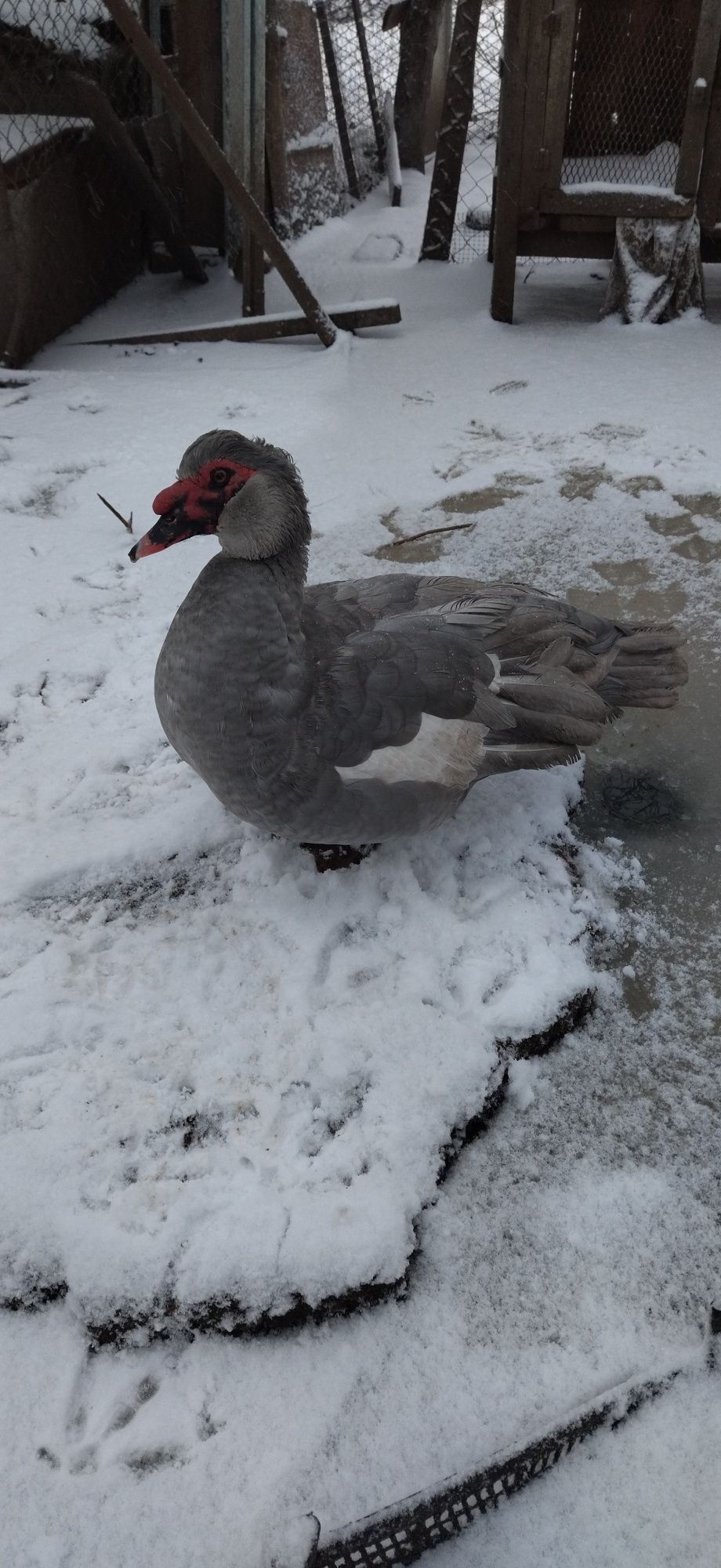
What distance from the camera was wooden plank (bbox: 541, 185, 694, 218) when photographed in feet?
16.7

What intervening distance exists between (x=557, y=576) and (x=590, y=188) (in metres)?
2.98

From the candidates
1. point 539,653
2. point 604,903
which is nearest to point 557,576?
point 539,653

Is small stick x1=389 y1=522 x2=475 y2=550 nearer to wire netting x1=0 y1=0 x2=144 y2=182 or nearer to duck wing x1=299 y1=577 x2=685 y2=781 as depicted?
duck wing x1=299 y1=577 x2=685 y2=781

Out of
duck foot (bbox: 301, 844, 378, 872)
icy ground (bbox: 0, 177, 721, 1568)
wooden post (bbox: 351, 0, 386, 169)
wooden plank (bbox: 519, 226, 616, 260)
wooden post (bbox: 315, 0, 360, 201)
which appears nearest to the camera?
icy ground (bbox: 0, 177, 721, 1568)

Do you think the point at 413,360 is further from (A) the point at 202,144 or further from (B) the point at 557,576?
(B) the point at 557,576

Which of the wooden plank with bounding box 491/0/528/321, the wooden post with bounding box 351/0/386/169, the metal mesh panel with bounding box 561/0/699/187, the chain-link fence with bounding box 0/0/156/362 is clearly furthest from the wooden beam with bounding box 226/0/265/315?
the wooden post with bounding box 351/0/386/169

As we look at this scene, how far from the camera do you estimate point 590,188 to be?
514 cm

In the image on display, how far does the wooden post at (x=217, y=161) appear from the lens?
423 centimetres

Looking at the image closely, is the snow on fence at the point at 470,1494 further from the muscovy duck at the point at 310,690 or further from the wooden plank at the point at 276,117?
the wooden plank at the point at 276,117

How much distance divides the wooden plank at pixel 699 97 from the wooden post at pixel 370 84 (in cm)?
436

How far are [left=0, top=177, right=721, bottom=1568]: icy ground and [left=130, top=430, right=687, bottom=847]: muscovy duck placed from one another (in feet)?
0.88

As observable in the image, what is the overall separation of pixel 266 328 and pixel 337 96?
3.85 metres

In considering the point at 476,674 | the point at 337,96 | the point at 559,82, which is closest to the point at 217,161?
the point at 559,82

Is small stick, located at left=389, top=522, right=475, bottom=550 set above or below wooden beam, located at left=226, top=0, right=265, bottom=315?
below
